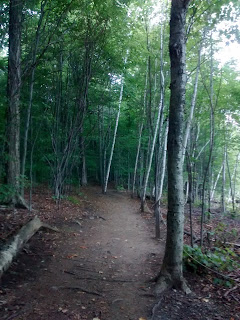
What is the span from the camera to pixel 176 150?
13.7ft

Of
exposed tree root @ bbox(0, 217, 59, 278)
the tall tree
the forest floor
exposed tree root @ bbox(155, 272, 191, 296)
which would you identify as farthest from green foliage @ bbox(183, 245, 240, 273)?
the tall tree

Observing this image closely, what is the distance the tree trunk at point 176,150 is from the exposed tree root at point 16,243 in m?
2.59

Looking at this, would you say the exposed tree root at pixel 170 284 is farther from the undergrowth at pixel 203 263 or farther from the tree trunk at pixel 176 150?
the undergrowth at pixel 203 263

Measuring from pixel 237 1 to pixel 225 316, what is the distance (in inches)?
220

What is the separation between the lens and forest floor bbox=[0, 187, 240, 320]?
344 centimetres

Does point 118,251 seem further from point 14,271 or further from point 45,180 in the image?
point 45,180

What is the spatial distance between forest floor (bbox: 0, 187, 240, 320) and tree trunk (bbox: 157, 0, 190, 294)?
13.3 inches

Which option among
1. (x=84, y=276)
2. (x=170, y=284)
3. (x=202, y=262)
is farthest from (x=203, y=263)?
(x=84, y=276)

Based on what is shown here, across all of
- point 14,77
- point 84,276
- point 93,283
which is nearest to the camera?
point 93,283

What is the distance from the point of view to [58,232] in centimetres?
717

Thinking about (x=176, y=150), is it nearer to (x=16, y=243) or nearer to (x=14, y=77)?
(x=16, y=243)

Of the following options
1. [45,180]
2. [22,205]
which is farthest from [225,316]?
[45,180]

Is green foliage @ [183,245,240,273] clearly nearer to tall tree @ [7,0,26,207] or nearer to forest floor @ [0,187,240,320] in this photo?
forest floor @ [0,187,240,320]

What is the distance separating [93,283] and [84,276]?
0.33m
